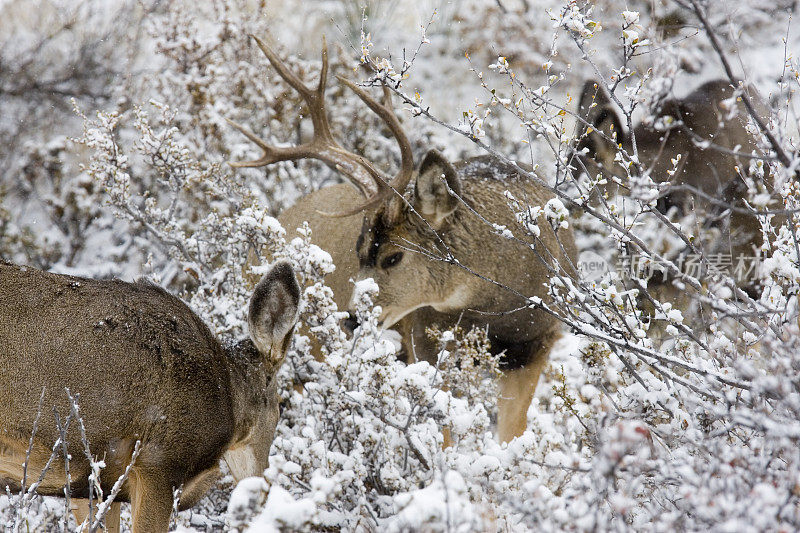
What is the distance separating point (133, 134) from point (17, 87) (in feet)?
4.63

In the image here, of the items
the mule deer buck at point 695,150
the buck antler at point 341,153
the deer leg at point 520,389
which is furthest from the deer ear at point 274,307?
the mule deer buck at point 695,150

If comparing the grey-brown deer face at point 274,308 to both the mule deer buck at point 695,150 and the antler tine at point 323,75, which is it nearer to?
the antler tine at point 323,75

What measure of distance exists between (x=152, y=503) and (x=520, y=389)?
9.92 feet

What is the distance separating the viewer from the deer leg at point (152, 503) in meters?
2.73

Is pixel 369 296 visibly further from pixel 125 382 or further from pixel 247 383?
pixel 125 382

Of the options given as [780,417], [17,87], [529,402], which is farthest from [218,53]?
[780,417]

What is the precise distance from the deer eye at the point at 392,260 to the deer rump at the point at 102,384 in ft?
7.15

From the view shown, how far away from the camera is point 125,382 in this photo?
2750mm

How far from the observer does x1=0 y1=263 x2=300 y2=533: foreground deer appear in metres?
2.66

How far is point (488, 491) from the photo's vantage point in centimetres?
308

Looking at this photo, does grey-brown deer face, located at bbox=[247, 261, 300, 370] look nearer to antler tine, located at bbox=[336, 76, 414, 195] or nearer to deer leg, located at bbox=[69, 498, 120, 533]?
deer leg, located at bbox=[69, 498, 120, 533]

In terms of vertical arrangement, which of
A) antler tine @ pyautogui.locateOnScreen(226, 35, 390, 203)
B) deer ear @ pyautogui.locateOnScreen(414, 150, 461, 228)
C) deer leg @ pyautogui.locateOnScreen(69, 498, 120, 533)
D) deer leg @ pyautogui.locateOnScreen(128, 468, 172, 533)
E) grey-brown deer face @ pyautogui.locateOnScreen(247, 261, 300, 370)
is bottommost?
deer leg @ pyautogui.locateOnScreen(69, 498, 120, 533)

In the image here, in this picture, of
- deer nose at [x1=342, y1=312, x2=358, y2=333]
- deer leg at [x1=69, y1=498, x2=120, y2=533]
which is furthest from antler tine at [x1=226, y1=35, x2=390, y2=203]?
deer leg at [x1=69, y1=498, x2=120, y2=533]

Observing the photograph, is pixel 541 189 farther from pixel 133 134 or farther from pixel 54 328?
pixel 133 134
